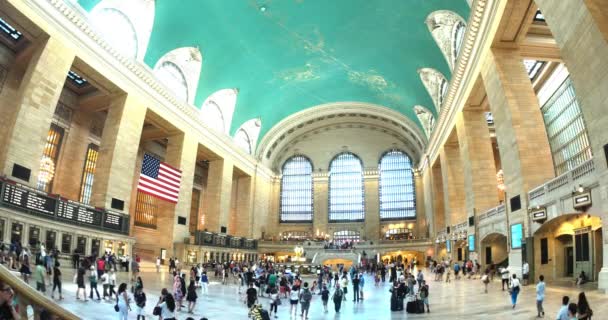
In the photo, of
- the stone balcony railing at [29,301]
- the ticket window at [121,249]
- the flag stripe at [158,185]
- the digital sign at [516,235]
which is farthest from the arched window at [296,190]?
the stone balcony railing at [29,301]

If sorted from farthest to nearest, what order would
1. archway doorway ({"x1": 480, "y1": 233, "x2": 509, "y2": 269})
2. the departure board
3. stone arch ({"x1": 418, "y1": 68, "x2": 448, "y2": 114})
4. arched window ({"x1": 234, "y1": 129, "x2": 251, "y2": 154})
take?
arched window ({"x1": 234, "y1": 129, "x2": 251, "y2": 154}) < stone arch ({"x1": 418, "y1": 68, "x2": 448, "y2": 114}) < archway doorway ({"x1": 480, "y1": 233, "x2": 509, "y2": 269}) < the departure board

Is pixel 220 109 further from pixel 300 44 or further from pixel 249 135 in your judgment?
pixel 300 44

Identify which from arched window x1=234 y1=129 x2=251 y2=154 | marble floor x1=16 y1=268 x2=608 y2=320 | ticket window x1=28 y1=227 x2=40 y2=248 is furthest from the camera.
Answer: arched window x1=234 y1=129 x2=251 y2=154

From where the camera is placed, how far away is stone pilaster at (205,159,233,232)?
32906 mm

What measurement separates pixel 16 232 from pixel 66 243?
2980mm

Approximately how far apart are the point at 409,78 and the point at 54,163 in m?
23.6

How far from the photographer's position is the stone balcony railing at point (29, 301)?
3.54 metres

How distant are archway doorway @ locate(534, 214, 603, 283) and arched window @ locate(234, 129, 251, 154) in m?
26.2

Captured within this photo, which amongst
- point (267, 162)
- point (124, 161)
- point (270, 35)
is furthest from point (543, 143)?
point (267, 162)

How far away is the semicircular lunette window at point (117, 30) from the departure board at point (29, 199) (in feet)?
27.3

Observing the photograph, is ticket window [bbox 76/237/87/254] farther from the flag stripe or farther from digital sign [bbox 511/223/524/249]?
digital sign [bbox 511/223/524/249]

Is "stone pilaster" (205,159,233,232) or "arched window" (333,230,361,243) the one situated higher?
"stone pilaster" (205,159,233,232)

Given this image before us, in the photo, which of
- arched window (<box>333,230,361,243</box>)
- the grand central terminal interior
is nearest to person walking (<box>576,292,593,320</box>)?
the grand central terminal interior

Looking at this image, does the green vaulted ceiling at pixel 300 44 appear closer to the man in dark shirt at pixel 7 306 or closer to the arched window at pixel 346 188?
the arched window at pixel 346 188
